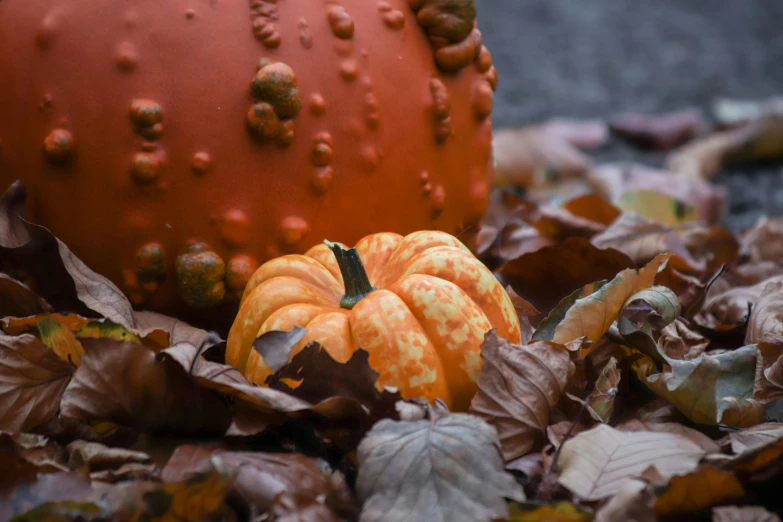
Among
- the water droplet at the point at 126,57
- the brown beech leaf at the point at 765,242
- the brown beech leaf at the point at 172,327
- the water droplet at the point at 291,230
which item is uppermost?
the water droplet at the point at 126,57

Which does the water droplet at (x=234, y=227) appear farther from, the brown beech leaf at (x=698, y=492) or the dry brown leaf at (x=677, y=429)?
the brown beech leaf at (x=698, y=492)

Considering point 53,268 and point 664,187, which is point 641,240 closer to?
point 664,187

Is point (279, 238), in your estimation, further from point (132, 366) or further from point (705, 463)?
point (705, 463)

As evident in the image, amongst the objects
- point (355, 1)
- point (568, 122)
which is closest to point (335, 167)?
point (355, 1)

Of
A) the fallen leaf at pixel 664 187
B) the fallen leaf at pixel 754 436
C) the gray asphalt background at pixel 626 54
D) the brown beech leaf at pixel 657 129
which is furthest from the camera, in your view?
the gray asphalt background at pixel 626 54

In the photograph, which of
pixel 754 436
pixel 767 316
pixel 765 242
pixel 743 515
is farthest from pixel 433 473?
pixel 765 242

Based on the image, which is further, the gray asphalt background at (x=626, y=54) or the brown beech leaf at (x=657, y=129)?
the gray asphalt background at (x=626, y=54)

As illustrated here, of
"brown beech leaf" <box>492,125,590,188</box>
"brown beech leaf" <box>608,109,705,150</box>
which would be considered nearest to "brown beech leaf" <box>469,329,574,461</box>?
"brown beech leaf" <box>492,125,590,188</box>

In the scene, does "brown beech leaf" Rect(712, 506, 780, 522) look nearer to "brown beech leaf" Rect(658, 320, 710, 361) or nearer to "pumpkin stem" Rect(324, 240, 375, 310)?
"brown beech leaf" Rect(658, 320, 710, 361)

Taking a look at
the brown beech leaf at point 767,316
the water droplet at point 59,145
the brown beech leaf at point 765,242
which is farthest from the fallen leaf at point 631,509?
the brown beech leaf at point 765,242
